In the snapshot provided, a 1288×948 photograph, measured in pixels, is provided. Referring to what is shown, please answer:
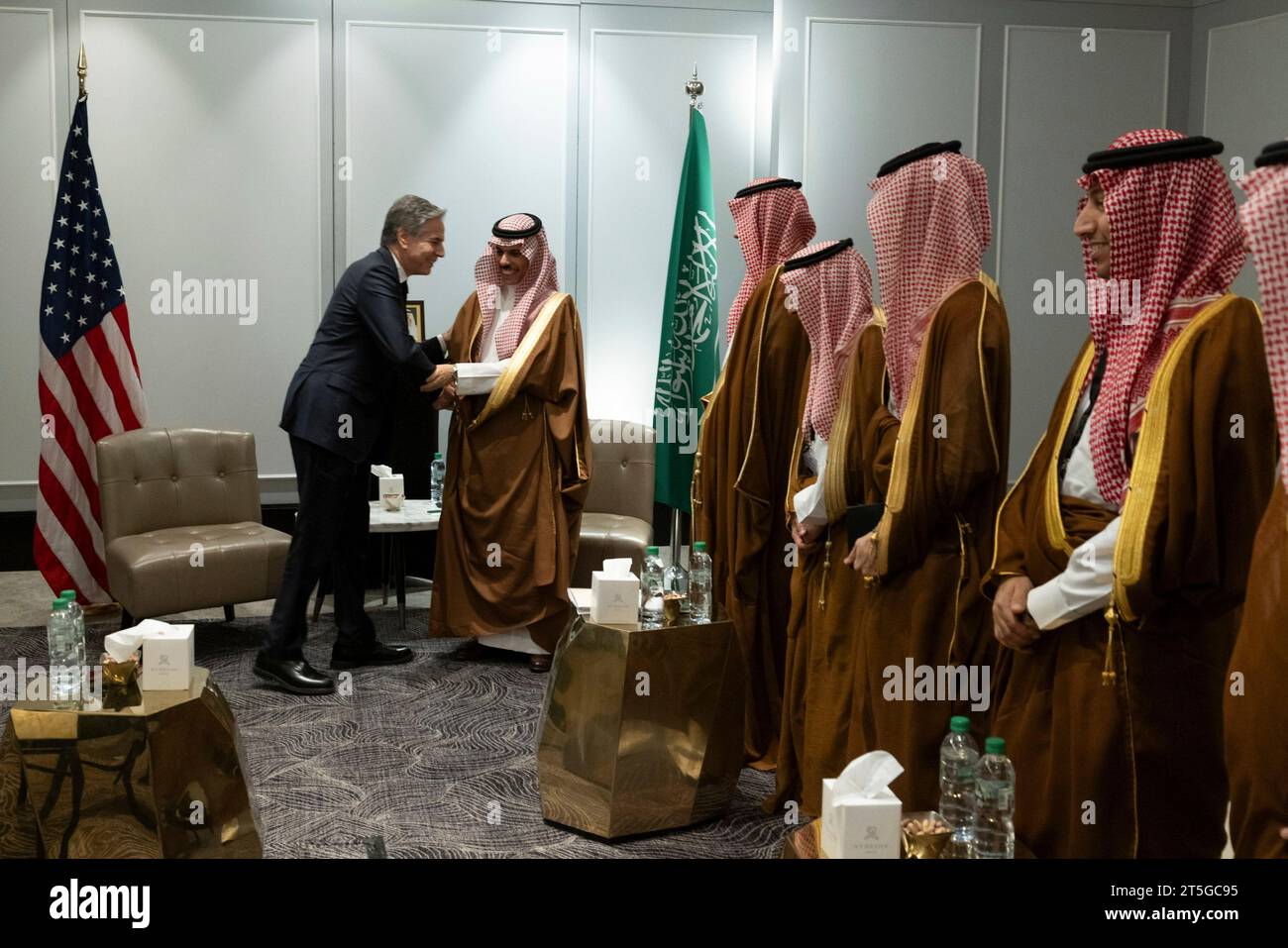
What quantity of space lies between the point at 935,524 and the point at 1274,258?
1.28 metres

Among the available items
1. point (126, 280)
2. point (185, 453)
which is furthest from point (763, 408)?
point (126, 280)

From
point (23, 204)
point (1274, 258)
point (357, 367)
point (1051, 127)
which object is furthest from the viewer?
point (1051, 127)

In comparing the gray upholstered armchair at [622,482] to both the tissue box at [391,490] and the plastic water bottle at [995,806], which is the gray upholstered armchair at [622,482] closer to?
the tissue box at [391,490]

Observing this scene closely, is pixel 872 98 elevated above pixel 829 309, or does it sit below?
above

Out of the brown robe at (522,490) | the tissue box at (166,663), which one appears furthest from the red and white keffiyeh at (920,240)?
the brown robe at (522,490)

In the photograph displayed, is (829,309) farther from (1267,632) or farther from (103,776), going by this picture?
(103,776)

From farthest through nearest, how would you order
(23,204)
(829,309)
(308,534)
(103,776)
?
(23,204) < (308,534) < (829,309) < (103,776)

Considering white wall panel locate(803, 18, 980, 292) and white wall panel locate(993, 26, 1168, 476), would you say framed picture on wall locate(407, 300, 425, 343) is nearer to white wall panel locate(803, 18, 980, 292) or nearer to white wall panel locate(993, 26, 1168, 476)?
white wall panel locate(803, 18, 980, 292)

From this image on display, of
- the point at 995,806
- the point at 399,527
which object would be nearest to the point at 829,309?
the point at 995,806

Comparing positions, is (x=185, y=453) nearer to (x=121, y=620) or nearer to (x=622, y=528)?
(x=121, y=620)

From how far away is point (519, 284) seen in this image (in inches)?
205

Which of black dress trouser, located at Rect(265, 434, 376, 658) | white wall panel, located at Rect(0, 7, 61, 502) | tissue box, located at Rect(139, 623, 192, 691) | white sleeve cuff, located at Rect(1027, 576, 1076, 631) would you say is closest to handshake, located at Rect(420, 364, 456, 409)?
black dress trouser, located at Rect(265, 434, 376, 658)

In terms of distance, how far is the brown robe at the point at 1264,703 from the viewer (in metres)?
1.75

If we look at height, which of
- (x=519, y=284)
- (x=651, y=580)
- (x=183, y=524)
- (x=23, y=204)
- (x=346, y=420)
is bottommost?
(x=183, y=524)
